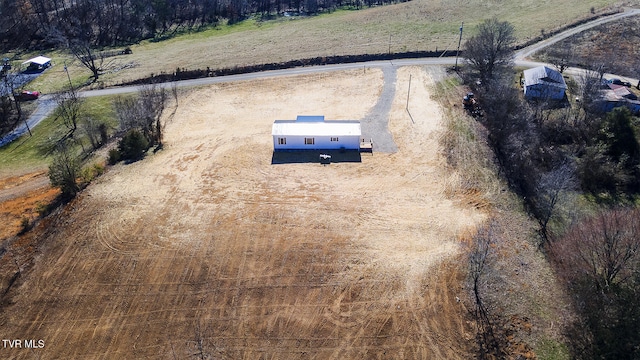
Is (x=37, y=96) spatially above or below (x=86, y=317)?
above

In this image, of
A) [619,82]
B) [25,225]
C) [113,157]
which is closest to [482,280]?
[25,225]

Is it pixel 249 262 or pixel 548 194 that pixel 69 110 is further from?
pixel 548 194

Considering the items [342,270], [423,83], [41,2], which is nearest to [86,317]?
[342,270]

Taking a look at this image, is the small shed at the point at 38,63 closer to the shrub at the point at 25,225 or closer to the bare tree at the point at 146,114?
the bare tree at the point at 146,114

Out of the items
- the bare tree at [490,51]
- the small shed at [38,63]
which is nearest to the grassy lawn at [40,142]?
the small shed at [38,63]

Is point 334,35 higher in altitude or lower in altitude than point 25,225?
higher

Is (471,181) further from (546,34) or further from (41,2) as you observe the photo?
(41,2)
